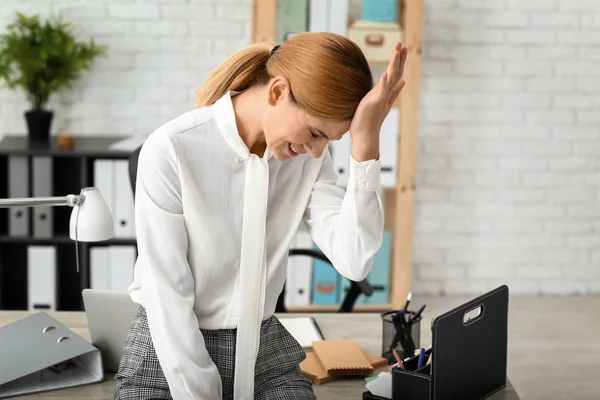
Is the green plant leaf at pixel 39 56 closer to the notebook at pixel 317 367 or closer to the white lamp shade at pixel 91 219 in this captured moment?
the white lamp shade at pixel 91 219

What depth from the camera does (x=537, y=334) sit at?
4.05 meters

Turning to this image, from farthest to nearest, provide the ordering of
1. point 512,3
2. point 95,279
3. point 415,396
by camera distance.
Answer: point 512,3
point 95,279
point 415,396

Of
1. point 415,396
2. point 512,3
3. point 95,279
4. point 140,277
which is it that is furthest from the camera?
point 512,3

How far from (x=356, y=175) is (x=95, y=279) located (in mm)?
2526

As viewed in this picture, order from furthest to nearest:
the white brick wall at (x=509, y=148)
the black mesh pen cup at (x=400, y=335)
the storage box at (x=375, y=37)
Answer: the white brick wall at (x=509, y=148), the storage box at (x=375, y=37), the black mesh pen cup at (x=400, y=335)

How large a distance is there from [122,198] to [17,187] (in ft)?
1.54

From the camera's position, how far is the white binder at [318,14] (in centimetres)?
388

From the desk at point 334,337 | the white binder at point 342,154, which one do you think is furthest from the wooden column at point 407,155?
the desk at point 334,337

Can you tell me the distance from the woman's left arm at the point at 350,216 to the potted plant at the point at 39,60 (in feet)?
7.84

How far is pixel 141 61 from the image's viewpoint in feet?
13.8

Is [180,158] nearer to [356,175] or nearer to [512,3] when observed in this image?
[356,175]

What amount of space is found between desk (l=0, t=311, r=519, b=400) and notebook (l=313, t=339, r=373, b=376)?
2 centimetres

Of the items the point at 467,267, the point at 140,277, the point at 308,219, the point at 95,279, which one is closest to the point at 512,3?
the point at 467,267

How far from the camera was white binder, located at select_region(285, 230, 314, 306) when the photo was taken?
4.07 m
